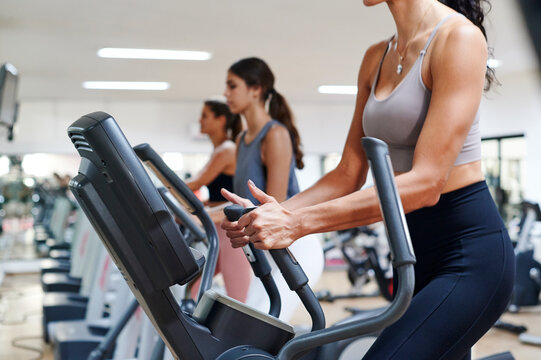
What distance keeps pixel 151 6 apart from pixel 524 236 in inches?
144

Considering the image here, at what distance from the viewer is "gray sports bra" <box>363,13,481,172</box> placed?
109 centimetres

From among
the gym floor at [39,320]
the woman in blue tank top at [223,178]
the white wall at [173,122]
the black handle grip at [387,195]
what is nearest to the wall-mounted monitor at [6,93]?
the woman in blue tank top at [223,178]

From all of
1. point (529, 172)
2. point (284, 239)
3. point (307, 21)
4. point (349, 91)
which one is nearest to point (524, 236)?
point (307, 21)

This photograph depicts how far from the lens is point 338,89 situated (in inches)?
381

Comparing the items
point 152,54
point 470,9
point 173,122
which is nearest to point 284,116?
point 470,9

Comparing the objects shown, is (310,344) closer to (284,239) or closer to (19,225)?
(284,239)

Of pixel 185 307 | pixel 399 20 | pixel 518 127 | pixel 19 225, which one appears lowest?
pixel 19 225

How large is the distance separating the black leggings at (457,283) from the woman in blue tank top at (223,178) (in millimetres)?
921

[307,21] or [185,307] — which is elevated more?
[307,21]

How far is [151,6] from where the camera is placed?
17.4 ft

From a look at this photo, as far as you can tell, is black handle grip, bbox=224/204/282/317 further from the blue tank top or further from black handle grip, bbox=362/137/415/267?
the blue tank top

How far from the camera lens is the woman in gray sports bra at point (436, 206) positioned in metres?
0.96

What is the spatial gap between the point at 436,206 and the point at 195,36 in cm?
558

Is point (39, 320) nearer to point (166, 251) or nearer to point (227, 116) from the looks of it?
point (227, 116)
